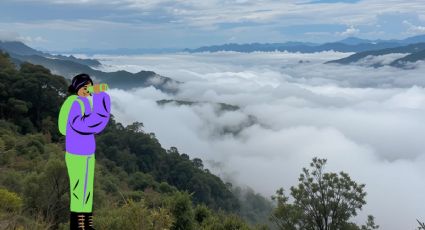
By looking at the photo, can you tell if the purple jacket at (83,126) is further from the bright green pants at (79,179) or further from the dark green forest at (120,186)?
the dark green forest at (120,186)

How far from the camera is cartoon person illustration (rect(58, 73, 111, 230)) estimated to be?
611 cm

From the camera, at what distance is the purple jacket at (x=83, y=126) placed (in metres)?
6.10

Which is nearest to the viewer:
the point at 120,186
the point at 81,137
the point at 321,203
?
the point at 81,137

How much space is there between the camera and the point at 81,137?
612cm

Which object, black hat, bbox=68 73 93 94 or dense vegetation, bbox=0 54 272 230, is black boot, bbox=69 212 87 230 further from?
dense vegetation, bbox=0 54 272 230

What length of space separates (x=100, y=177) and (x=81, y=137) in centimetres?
2840

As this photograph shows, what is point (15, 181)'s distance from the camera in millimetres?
24297

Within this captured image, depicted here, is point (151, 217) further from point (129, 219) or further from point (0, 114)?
point (0, 114)

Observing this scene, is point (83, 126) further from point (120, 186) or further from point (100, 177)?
point (120, 186)

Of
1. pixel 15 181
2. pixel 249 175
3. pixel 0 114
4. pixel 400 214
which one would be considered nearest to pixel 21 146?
pixel 15 181

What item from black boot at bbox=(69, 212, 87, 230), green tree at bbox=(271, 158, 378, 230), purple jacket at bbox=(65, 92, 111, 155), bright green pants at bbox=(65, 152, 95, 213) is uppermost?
purple jacket at bbox=(65, 92, 111, 155)

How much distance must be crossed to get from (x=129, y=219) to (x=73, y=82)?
3939 millimetres

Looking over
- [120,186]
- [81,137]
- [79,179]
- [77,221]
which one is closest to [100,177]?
[120,186]

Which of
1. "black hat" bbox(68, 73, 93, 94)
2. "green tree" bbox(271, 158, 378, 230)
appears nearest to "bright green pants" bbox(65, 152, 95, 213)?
"black hat" bbox(68, 73, 93, 94)
